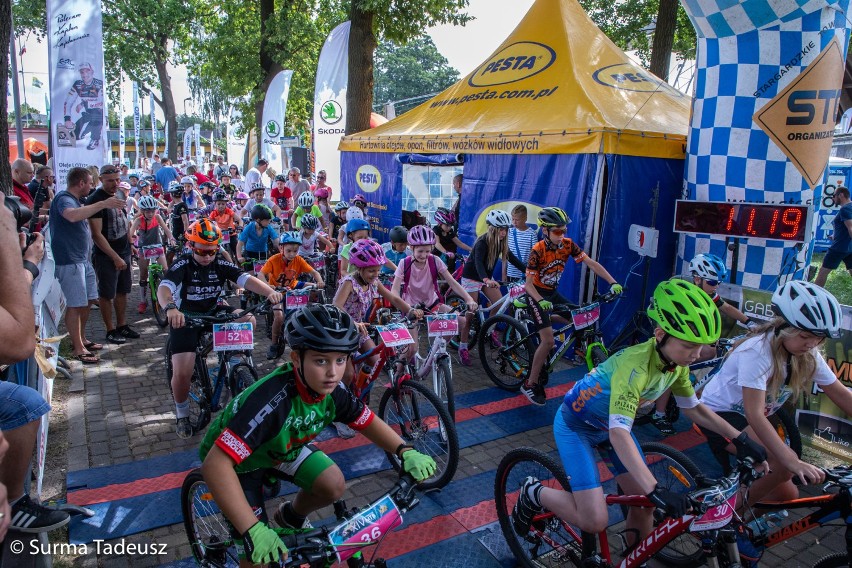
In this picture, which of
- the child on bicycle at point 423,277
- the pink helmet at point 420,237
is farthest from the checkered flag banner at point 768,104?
the pink helmet at point 420,237

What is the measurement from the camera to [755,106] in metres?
7.39

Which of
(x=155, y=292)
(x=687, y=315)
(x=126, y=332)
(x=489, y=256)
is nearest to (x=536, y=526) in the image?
(x=687, y=315)

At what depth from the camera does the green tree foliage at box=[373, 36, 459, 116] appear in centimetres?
8350

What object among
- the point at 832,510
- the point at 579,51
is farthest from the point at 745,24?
the point at 832,510

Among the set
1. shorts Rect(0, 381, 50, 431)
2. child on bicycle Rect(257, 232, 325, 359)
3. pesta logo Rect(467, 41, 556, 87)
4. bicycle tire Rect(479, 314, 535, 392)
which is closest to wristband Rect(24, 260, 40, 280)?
shorts Rect(0, 381, 50, 431)

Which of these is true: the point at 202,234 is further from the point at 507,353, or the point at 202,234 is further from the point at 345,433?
the point at 507,353

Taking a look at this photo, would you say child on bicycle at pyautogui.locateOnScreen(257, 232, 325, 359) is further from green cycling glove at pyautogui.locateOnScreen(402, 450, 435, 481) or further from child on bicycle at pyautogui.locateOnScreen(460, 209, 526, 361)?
green cycling glove at pyautogui.locateOnScreen(402, 450, 435, 481)

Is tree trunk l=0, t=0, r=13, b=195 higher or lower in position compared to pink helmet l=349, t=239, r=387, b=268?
higher

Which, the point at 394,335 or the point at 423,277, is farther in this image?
the point at 423,277

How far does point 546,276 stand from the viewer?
7.00 meters

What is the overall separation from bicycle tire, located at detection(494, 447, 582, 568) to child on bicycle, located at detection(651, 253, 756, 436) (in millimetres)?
2606

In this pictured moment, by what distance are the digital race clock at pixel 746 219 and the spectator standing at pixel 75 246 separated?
7233mm

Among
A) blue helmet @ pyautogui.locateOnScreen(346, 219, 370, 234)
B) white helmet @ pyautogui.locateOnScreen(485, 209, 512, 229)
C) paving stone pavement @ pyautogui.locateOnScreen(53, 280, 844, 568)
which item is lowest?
paving stone pavement @ pyautogui.locateOnScreen(53, 280, 844, 568)

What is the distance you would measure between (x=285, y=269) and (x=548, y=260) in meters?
3.34
